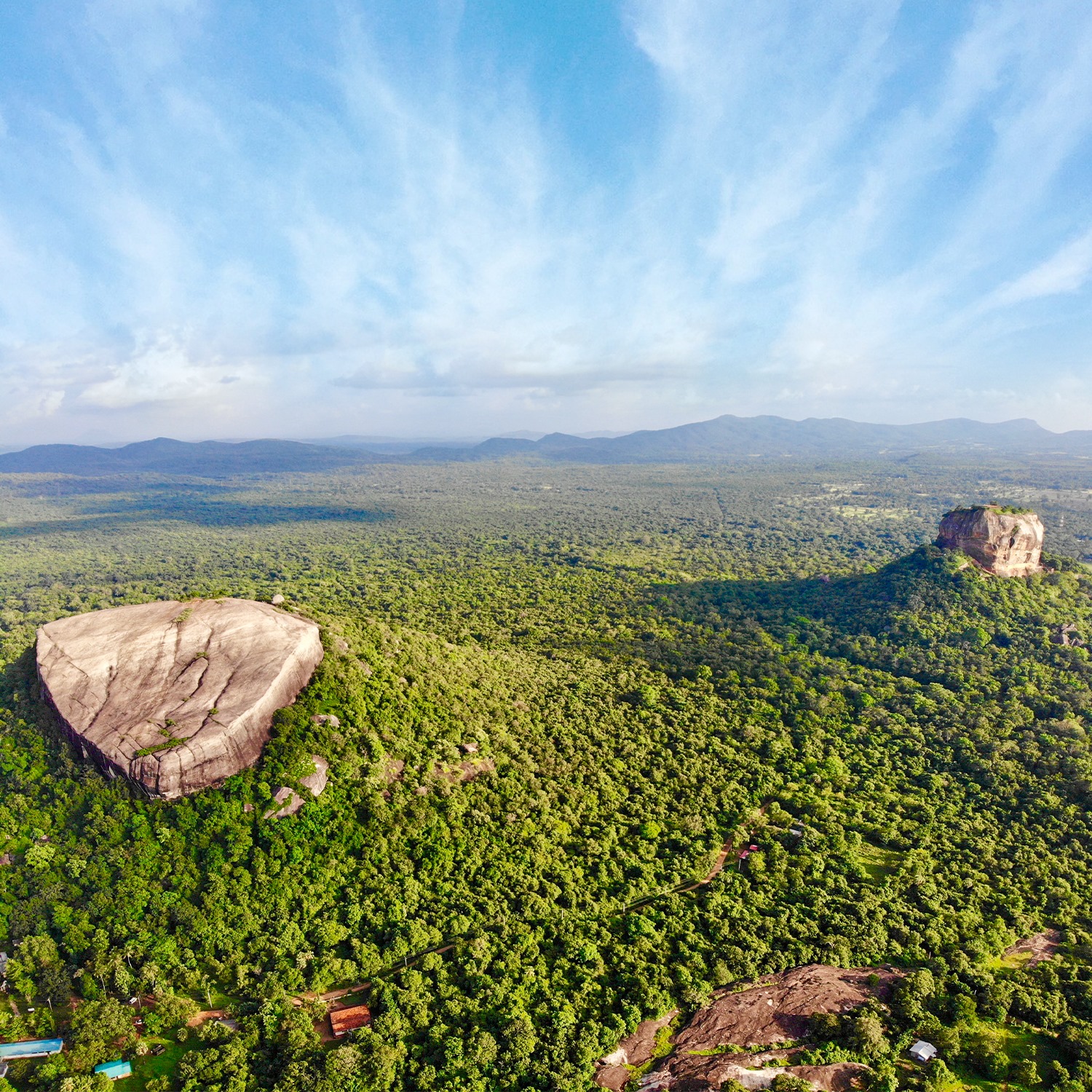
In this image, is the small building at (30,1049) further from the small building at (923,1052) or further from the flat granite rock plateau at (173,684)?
the small building at (923,1052)

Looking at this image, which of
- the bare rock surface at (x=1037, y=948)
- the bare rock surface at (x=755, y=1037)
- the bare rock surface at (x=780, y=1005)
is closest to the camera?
the bare rock surface at (x=755, y=1037)

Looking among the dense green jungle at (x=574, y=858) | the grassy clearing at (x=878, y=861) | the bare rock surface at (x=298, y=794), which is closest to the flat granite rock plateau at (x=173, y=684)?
the dense green jungle at (x=574, y=858)

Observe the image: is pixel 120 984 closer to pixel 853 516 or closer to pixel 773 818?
pixel 773 818

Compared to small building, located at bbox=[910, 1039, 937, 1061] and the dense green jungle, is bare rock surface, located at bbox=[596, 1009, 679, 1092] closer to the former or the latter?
the dense green jungle

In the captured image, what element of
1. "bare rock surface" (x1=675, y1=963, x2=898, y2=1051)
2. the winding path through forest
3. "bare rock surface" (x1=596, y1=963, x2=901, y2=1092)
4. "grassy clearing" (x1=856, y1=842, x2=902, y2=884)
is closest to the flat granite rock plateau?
the winding path through forest

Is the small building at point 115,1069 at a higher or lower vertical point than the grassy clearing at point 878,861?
higher

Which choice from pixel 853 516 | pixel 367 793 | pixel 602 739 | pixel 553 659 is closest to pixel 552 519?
pixel 853 516
